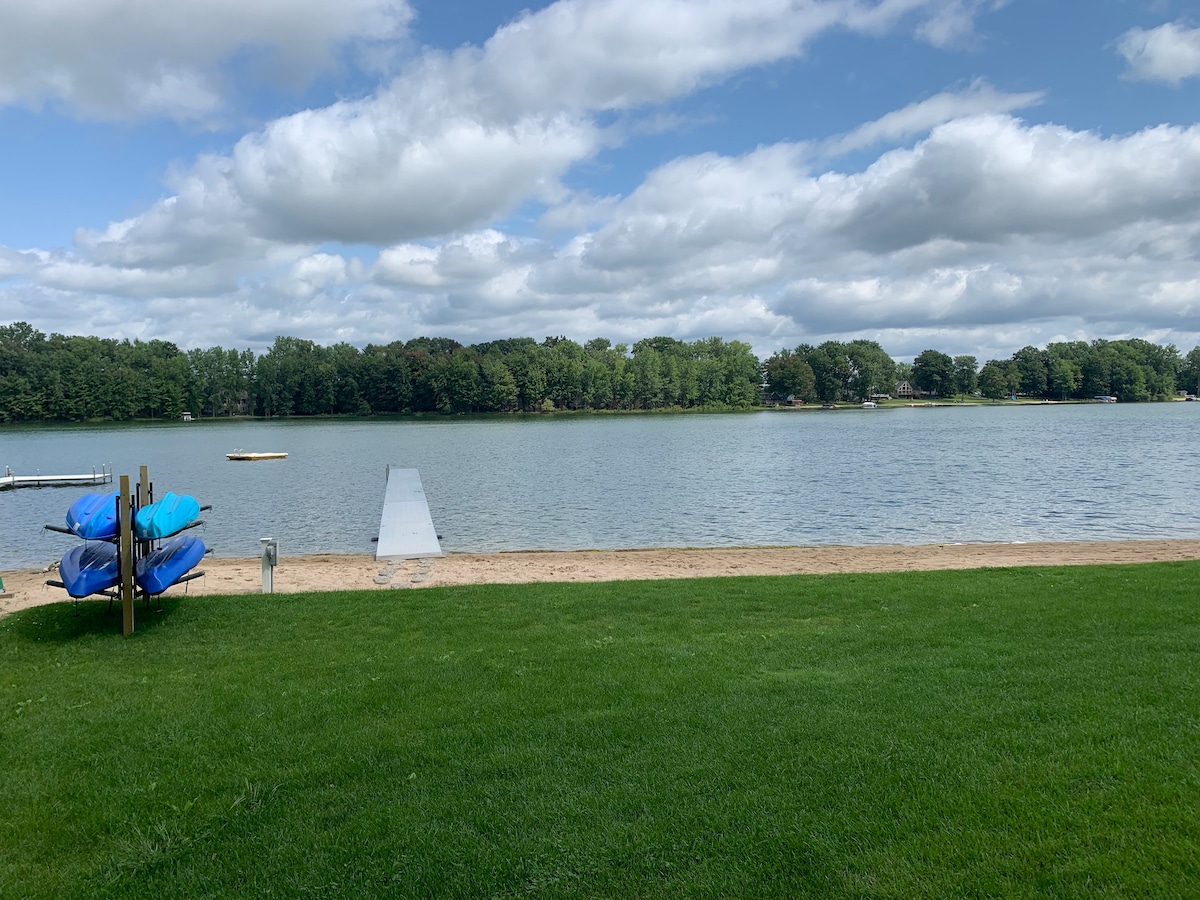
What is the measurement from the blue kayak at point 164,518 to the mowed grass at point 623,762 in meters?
1.80

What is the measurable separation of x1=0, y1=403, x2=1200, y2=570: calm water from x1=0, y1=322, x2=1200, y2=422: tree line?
5053 cm

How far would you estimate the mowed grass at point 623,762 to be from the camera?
3.94 meters

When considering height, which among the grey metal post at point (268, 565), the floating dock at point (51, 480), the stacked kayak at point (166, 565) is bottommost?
the floating dock at point (51, 480)

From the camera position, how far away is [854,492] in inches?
1297

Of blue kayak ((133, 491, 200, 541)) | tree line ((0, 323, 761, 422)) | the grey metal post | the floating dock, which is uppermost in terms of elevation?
tree line ((0, 323, 761, 422))

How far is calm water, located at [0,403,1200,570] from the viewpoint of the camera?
944 inches

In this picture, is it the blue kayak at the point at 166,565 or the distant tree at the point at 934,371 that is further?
the distant tree at the point at 934,371

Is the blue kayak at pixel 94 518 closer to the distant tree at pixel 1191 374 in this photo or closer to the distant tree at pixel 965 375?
the distant tree at pixel 965 375

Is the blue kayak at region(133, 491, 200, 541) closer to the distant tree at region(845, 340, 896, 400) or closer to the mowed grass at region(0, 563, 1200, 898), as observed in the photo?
the mowed grass at region(0, 563, 1200, 898)

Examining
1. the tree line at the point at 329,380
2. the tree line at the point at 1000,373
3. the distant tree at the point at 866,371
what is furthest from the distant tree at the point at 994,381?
the tree line at the point at 329,380

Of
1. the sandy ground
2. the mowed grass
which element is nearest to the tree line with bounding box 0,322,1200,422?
the sandy ground

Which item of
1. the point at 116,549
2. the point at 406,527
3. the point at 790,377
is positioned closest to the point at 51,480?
the point at 406,527

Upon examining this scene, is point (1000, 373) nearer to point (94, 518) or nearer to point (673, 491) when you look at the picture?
point (673, 491)

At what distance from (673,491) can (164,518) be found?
25.0 m
